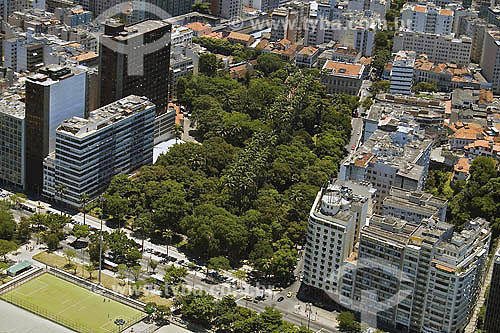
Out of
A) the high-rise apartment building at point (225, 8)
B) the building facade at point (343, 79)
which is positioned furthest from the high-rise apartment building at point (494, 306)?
the high-rise apartment building at point (225, 8)

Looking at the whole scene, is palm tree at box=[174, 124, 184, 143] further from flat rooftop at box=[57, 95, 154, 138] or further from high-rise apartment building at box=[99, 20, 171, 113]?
flat rooftop at box=[57, 95, 154, 138]

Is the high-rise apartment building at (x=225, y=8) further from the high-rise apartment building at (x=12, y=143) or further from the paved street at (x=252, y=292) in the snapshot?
the paved street at (x=252, y=292)

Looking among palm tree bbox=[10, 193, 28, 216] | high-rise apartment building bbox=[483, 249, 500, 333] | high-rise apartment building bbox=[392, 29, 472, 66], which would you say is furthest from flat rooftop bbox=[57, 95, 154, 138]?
high-rise apartment building bbox=[392, 29, 472, 66]

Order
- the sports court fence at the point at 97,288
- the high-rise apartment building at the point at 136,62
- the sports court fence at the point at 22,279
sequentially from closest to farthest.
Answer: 1. the sports court fence at the point at 97,288
2. the sports court fence at the point at 22,279
3. the high-rise apartment building at the point at 136,62

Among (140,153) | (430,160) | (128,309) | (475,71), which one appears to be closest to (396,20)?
(475,71)

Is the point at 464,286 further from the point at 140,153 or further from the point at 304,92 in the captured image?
the point at 304,92
